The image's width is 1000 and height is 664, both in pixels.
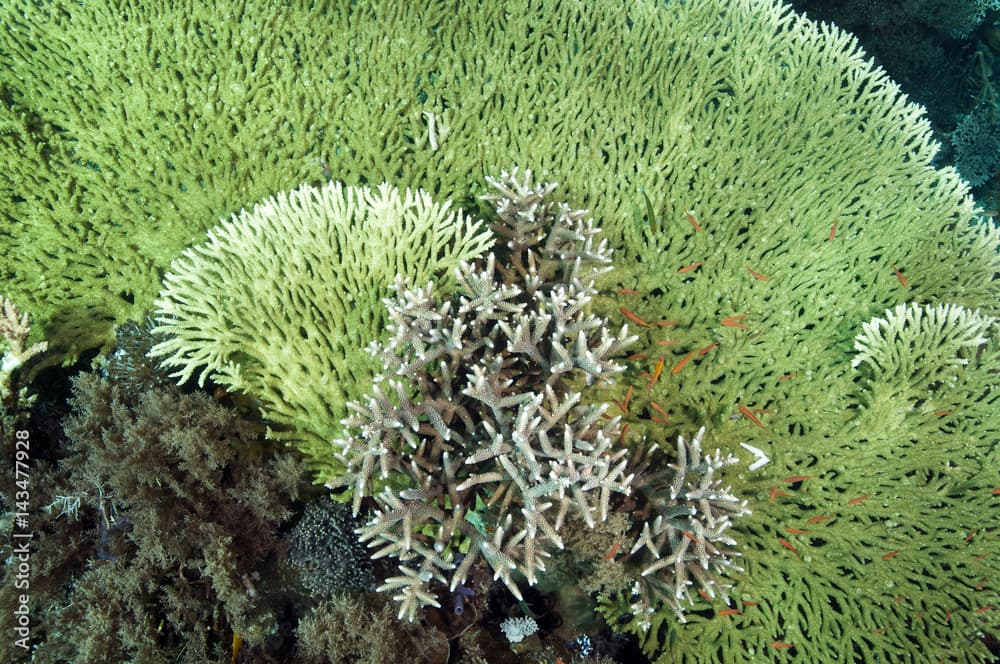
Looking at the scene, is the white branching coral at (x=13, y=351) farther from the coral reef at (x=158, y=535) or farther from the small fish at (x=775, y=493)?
the small fish at (x=775, y=493)

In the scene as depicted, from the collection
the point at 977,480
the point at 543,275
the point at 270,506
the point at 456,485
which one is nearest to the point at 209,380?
the point at 270,506

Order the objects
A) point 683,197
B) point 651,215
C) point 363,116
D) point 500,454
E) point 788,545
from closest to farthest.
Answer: point 500,454, point 788,545, point 363,116, point 651,215, point 683,197

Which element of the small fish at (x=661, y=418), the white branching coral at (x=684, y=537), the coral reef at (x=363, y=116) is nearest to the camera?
the white branching coral at (x=684, y=537)

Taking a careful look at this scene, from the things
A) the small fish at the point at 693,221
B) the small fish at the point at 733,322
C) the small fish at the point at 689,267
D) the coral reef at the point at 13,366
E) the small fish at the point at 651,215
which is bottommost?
the coral reef at the point at 13,366

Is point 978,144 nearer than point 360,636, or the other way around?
point 360,636

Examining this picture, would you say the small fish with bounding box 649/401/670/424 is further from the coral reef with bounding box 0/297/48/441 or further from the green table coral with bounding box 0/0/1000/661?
the coral reef with bounding box 0/297/48/441

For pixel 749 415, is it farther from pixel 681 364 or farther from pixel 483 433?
pixel 483 433


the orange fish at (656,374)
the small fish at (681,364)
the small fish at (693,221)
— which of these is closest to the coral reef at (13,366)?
the orange fish at (656,374)

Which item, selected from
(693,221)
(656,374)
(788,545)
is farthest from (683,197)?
(788,545)
